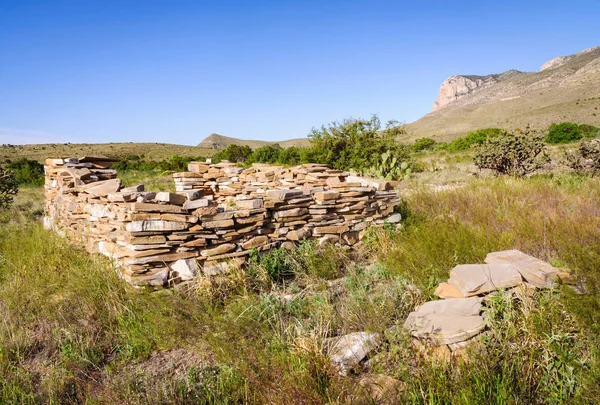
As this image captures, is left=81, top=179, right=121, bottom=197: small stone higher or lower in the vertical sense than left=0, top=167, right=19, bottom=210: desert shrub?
higher

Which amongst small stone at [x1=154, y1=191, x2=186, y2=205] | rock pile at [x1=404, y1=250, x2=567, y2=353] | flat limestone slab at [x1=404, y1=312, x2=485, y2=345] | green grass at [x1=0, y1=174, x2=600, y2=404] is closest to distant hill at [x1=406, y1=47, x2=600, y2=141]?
green grass at [x1=0, y1=174, x2=600, y2=404]

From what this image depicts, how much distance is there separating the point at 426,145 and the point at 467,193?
2639 cm

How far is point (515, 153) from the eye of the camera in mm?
11172

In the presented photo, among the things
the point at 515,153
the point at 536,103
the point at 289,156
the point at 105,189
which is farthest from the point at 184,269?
the point at 536,103

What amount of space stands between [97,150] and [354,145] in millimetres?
46262

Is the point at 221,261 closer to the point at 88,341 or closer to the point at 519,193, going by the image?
the point at 88,341

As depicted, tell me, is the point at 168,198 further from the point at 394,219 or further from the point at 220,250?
the point at 394,219

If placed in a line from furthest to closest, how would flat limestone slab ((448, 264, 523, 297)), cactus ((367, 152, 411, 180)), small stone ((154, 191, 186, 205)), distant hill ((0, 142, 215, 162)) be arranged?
1. distant hill ((0, 142, 215, 162))
2. cactus ((367, 152, 411, 180))
3. small stone ((154, 191, 186, 205))
4. flat limestone slab ((448, 264, 523, 297))

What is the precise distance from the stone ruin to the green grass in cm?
27

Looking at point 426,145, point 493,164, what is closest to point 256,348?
point 493,164

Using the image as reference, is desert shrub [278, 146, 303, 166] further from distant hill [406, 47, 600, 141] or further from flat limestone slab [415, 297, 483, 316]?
distant hill [406, 47, 600, 141]

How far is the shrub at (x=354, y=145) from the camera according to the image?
14367mm

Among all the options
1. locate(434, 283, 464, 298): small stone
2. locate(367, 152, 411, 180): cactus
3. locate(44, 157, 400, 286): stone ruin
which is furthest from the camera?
locate(367, 152, 411, 180): cactus

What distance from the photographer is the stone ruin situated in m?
4.07
